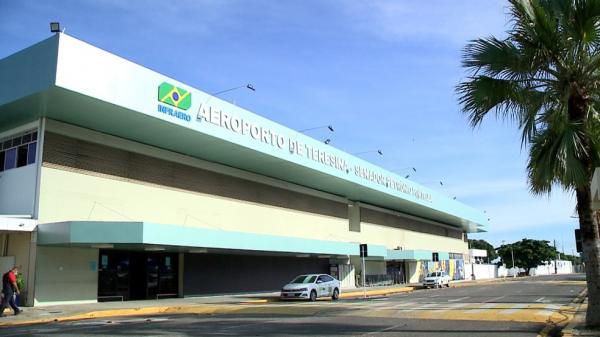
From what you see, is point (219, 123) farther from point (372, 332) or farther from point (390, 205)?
point (390, 205)

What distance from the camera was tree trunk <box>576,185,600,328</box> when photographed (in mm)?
12656

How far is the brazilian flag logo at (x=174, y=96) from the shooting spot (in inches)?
1038

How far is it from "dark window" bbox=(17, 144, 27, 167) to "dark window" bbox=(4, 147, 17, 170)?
34cm

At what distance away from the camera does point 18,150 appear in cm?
2647

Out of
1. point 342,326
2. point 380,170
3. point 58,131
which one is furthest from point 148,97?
point 380,170

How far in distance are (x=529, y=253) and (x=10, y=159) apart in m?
108

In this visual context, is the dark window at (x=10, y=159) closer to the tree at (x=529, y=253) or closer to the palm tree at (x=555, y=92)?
the palm tree at (x=555, y=92)

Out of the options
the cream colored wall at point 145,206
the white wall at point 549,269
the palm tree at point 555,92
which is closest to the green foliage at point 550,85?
the palm tree at point 555,92

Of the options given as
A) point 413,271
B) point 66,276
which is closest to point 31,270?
point 66,276

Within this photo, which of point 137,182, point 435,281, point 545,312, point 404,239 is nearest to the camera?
point 545,312

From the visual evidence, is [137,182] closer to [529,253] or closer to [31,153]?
[31,153]

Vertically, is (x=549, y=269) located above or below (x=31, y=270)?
below

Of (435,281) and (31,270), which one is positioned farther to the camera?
(435,281)

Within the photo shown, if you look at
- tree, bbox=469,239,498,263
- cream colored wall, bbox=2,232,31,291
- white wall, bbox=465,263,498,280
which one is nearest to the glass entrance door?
cream colored wall, bbox=2,232,31,291
